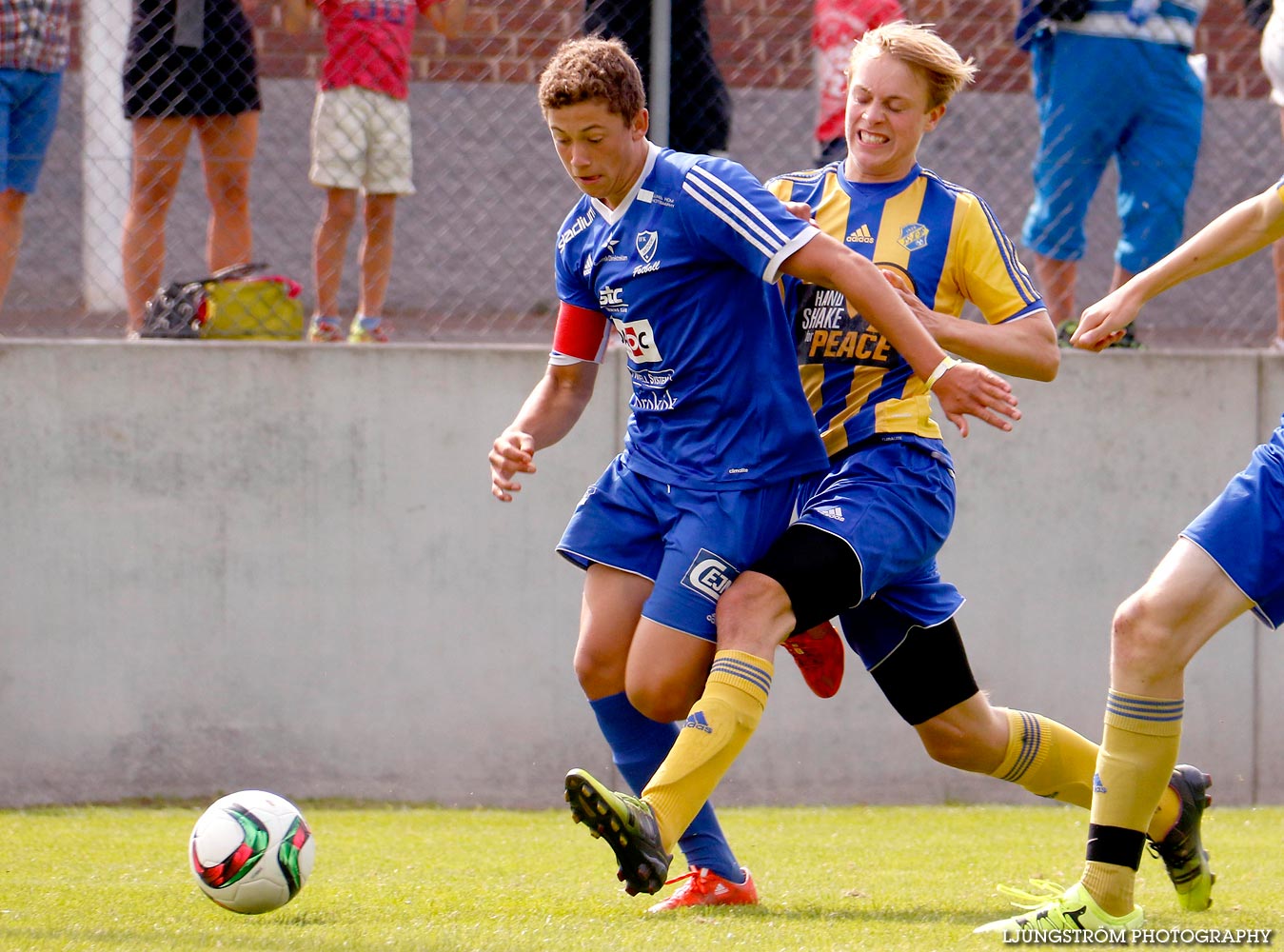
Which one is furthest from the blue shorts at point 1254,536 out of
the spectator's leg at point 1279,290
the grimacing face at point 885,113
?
the spectator's leg at point 1279,290

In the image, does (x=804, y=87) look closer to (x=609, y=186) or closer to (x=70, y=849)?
(x=609, y=186)

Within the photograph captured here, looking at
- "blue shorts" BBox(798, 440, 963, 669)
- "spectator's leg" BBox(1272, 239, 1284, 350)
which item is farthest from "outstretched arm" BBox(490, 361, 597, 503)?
"spectator's leg" BBox(1272, 239, 1284, 350)

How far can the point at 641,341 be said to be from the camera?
4.02 metres

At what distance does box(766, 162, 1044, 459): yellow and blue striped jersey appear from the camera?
4043mm

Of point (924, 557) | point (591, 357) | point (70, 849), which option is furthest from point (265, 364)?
point (924, 557)

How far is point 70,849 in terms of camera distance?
5.25m

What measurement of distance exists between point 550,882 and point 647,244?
6.37 ft

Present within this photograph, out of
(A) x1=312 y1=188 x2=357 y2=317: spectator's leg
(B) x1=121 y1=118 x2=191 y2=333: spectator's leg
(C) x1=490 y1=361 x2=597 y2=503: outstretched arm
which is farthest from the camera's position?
(A) x1=312 y1=188 x2=357 y2=317: spectator's leg

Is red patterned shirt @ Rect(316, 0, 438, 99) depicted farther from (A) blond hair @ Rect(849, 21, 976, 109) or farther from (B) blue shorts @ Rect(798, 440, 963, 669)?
(B) blue shorts @ Rect(798, 440, 963, 669)

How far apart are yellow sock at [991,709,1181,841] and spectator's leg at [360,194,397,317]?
338 cm

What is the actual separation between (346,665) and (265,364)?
1.22 meters

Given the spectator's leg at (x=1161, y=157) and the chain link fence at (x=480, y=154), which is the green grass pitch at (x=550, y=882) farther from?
the spectator's leg at (x=1161, y=157)

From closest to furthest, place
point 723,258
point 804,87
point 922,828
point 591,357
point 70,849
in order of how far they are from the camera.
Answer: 1. point 723,258
2. point 591,357
3. point 70,849
4. point 922,828
5. point 804,87

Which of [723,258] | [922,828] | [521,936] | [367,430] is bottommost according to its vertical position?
[922,828]
